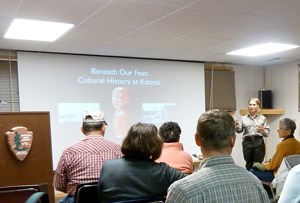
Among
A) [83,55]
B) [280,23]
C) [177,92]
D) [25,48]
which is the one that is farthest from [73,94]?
[280,23]

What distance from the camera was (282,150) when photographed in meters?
3.76

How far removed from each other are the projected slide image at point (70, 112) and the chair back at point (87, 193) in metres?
2.80

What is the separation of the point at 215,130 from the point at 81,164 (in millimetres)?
1413

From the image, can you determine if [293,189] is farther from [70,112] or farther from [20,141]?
[70,112]

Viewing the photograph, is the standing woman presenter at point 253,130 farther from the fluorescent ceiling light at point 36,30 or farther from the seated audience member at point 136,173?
the seated audience member at point 136,173

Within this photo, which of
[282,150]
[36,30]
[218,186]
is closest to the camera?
[218,186]

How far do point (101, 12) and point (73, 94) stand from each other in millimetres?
2194

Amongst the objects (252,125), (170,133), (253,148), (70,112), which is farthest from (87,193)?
(253,148)

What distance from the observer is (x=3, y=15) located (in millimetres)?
3016

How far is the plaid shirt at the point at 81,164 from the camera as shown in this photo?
7.87ft

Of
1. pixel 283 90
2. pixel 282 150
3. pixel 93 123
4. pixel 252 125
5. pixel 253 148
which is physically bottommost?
pixel 253 148

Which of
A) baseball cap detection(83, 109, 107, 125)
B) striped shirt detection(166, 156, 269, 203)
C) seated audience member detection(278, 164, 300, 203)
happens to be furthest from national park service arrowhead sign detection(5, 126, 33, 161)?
seated audience member detection(278, 164, 300, 203)

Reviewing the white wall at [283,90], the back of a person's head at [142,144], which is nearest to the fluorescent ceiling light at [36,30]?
the back of a person's head at [142,144]

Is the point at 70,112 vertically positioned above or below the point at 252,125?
above
